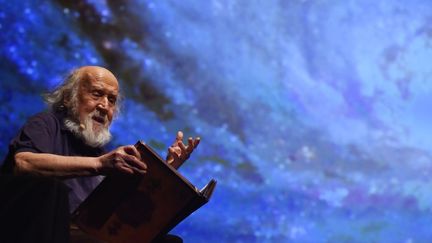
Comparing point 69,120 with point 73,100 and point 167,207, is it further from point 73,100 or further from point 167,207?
point 167,207

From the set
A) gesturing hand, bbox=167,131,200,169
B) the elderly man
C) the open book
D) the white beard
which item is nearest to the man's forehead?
the elderly man

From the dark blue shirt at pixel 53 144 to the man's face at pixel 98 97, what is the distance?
3.1 inches

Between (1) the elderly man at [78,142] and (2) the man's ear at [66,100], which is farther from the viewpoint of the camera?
(2) the man's ear at [66,100]

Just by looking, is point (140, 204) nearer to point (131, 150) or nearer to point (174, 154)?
point (131, 150)

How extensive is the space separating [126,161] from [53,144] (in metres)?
0.37

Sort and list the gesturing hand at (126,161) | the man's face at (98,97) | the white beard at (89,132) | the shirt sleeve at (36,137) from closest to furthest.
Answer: the gesturing hand at (126,161), the shirt sleeve at (36,137), the white beard at (89,132), the man's face at (98,97)

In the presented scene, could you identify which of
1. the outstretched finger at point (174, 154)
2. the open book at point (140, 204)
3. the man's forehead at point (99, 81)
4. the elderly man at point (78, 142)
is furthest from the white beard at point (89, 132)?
the open book at point (140, 204)

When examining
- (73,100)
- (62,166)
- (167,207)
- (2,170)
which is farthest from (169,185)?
(73,100)

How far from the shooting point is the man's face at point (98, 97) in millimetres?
1910

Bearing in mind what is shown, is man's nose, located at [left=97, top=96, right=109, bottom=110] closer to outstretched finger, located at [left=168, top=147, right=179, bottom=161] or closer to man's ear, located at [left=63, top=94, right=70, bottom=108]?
man's ear, located at [left=63, top=94, right=70, bottom=108]

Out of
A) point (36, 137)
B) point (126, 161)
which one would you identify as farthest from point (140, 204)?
point (36, 137)

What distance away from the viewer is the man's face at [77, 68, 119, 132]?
75.2 inches

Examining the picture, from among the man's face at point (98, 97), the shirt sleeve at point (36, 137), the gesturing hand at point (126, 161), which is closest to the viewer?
the gesturing hand at point (126, 161)

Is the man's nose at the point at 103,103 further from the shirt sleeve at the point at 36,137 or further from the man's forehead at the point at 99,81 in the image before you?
the shirt sleeve at the point at 36,137
